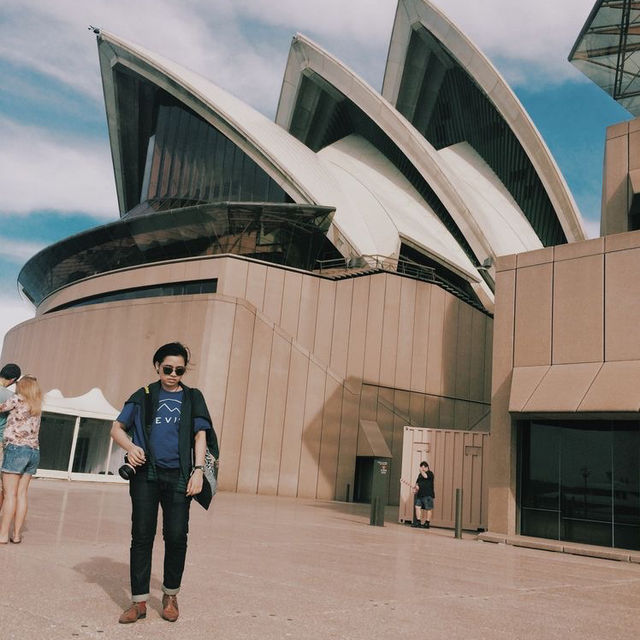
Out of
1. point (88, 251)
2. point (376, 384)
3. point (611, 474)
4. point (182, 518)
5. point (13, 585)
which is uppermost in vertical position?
point (88, 251)

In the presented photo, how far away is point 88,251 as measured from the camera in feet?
102

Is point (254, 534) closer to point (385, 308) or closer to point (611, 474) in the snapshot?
point (611, 474)

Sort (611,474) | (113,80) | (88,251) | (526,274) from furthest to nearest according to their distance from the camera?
(113,80), (88,251), (526,274), (611,474)

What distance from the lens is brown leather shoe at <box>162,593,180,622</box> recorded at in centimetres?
373

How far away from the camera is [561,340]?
1249 cm

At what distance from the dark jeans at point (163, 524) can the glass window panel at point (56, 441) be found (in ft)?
54.5

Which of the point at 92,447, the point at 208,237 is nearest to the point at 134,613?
the point at 92,447

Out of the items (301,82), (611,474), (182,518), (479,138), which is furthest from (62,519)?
(479,138)

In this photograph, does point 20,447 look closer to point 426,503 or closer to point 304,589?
point 304,589

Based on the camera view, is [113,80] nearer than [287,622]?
No

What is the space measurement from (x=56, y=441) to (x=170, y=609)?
1709 cm

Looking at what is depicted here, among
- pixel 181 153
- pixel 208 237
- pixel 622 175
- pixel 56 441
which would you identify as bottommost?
pixel 56 441

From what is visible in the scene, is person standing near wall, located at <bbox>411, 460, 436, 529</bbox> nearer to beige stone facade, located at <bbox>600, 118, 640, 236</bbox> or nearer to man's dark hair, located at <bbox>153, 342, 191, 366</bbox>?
beige stone facade, located at <bbox>600, 118, 640, 236</bbox>

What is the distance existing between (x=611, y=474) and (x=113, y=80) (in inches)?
1327
